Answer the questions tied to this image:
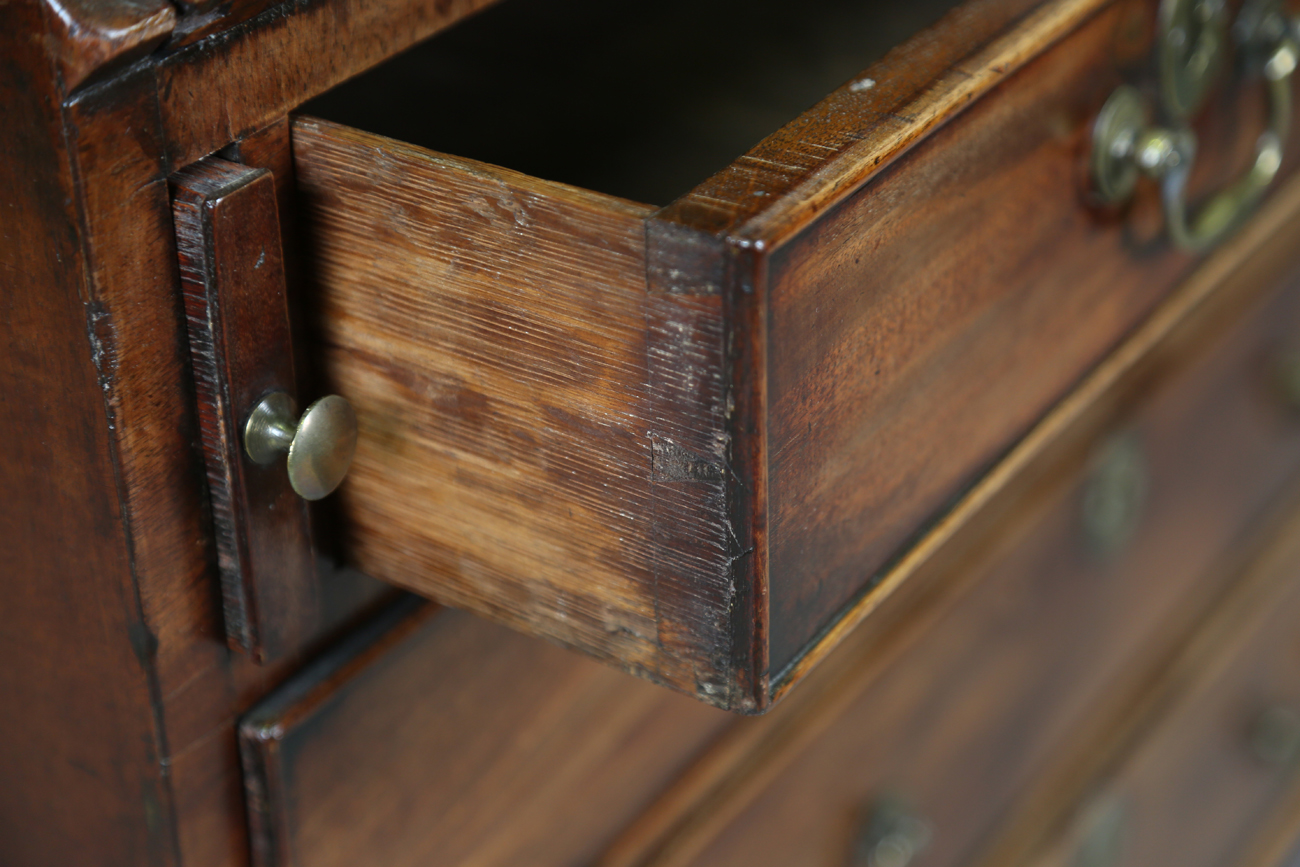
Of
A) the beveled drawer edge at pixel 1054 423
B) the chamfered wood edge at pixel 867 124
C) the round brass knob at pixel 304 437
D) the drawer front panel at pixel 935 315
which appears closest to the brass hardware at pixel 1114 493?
the beveled drawer edge at pixel 1054 423

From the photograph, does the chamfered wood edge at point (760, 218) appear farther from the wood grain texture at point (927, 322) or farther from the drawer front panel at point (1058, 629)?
the drawer front panel at point (1058, 629)

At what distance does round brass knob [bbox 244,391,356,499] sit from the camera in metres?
0.35

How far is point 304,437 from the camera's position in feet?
1.15

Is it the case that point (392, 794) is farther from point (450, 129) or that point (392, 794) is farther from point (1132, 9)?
point (1132, 9)

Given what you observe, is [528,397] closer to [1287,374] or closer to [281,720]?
[281,720]

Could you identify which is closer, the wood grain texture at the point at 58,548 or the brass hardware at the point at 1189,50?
the wood grain texture at the point at 58,548

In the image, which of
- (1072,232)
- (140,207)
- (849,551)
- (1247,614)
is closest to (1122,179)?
(1072,232)

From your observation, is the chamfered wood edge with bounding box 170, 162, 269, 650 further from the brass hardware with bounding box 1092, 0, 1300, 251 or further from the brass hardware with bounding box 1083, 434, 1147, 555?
the brass hardware with bounding box 1083, 434, 1147, 555

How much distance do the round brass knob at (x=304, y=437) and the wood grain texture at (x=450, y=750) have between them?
8 centimetres

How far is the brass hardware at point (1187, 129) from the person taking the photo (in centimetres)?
45

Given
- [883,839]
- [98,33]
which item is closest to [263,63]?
[98,33]

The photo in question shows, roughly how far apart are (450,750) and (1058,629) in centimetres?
46

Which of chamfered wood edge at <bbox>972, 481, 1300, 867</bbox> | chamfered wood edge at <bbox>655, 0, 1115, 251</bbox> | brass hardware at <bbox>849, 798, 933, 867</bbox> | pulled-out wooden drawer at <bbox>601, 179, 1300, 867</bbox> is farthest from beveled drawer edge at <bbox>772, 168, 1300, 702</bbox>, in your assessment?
chamfered wood edge at <bbox>972, 481, 1300, 867</bbox>

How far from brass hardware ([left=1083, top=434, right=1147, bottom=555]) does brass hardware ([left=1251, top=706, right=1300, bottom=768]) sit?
40 centimetres
